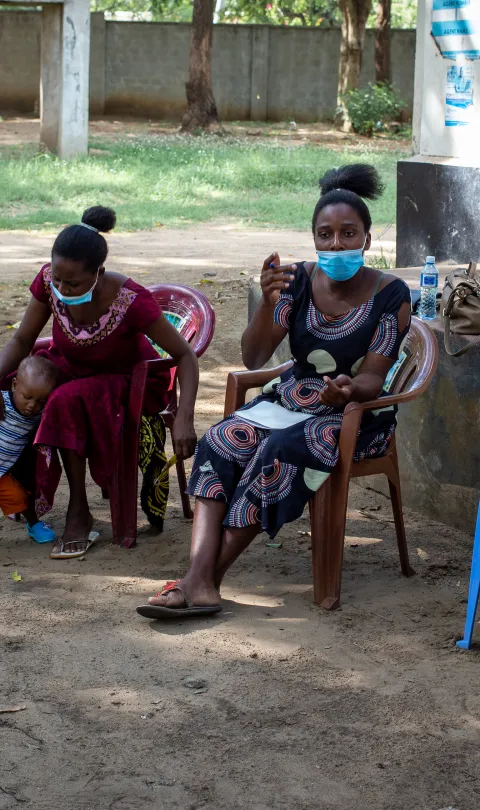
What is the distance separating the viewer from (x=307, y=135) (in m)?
22.8

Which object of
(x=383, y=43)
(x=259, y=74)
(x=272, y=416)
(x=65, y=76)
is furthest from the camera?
(x=259, y=74)

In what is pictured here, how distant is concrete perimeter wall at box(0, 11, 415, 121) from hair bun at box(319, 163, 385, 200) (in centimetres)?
2163

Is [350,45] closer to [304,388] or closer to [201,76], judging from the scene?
[201,76]

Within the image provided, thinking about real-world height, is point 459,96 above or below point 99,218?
above

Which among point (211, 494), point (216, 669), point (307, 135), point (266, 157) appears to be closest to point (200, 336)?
point (211, 494)

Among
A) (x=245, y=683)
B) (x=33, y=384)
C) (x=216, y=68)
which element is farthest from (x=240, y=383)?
(x=216, y=68)

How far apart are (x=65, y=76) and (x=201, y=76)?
5.82 m

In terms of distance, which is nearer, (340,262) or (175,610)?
(175,610)

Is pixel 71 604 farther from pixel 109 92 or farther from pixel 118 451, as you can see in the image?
pixel 109 92

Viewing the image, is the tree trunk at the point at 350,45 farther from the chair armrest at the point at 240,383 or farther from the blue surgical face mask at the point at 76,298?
the blue surgical face mask at the point at 76,298

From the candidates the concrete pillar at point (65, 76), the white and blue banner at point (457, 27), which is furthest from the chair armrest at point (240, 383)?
the concrete pillar at point (65, 76)

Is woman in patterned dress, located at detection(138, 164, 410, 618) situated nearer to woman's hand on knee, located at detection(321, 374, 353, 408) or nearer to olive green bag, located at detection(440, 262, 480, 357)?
woman's hand on knee, located at detection(321, 374, 353, 408)

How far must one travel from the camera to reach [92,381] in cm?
396

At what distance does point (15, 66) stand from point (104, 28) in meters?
2.34
